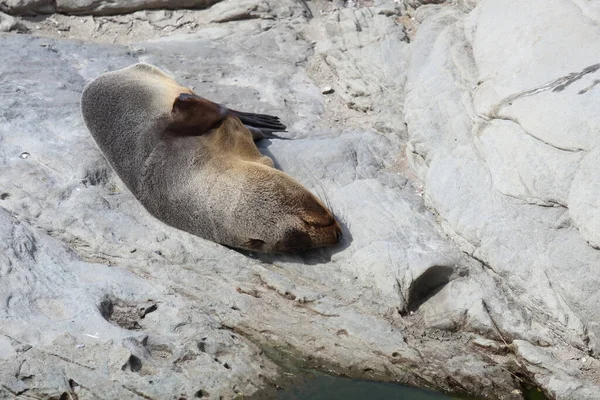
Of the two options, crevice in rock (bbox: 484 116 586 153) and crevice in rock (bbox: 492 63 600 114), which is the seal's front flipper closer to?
crevice in rock (bbox: 484 116 586 153)

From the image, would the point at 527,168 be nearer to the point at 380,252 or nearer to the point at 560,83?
the point at 560,83

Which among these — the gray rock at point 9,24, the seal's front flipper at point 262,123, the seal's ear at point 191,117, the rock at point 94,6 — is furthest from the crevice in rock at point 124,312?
the rock at point 94,6

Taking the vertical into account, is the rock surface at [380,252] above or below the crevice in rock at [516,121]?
below

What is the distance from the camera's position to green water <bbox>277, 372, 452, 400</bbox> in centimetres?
554

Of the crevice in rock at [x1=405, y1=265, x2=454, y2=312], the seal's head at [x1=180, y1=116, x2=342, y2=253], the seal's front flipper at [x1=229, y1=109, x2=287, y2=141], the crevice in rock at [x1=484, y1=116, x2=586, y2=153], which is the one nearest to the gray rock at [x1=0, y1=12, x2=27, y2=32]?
the seal's front flipper at [x1=229, y1=109, x2=287, y2=141]

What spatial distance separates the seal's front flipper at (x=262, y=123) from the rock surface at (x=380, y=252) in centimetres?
20

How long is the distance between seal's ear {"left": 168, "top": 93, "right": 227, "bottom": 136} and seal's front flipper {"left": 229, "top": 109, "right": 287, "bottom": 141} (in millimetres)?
450

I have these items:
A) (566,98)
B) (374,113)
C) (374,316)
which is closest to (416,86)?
(374,113)

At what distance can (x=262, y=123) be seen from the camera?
26.3ft

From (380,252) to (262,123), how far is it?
2.15m

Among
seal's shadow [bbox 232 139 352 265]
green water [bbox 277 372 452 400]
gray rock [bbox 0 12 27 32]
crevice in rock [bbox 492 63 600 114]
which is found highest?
crevice in rock [bbox 492 63 600 114]

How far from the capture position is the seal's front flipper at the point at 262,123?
7.91 meters

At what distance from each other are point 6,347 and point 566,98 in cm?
417

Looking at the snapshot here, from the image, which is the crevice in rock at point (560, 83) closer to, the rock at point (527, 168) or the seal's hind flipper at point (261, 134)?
the rock at point (527, 168)
